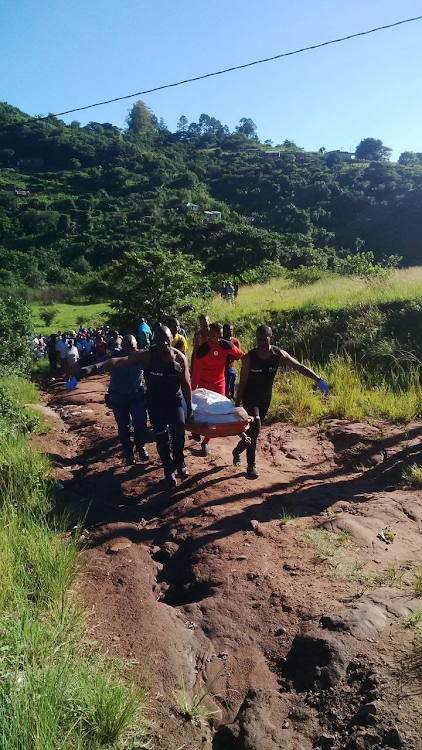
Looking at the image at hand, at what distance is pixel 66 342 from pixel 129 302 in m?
2.41

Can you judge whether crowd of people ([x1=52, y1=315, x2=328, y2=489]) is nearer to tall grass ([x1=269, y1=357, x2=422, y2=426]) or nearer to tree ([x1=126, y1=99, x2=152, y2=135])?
tall grass ([x1=269, y1=357, x2=422, y2=426])

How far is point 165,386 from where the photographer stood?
5.33 metres

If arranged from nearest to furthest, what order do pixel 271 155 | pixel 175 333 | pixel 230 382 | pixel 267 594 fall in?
pixel 267 594, pixel 175 333, pixel 230 382, pixel 271 155

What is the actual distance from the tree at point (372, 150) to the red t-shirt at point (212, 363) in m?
85.0

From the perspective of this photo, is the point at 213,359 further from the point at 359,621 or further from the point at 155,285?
the point at 155,285

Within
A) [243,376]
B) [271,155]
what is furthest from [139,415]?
[271,155]

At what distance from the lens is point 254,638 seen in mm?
3363

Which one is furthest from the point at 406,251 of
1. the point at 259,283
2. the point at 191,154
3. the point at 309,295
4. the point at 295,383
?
the point at 191,154

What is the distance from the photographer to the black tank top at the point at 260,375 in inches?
217

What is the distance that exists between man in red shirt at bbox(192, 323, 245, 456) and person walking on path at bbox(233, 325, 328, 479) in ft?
2.40

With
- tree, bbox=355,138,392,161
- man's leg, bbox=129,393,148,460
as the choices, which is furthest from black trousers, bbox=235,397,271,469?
tree, bbox=355,138,392,161

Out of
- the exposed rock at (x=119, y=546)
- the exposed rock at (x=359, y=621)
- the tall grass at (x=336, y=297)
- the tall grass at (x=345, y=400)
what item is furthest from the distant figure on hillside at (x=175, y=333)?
the tall grass at (x=336, y=297)

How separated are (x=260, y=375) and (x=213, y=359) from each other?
944mm

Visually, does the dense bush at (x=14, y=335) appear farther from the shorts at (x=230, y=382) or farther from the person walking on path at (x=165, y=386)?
the person walking on path at (x=165, y=386)
